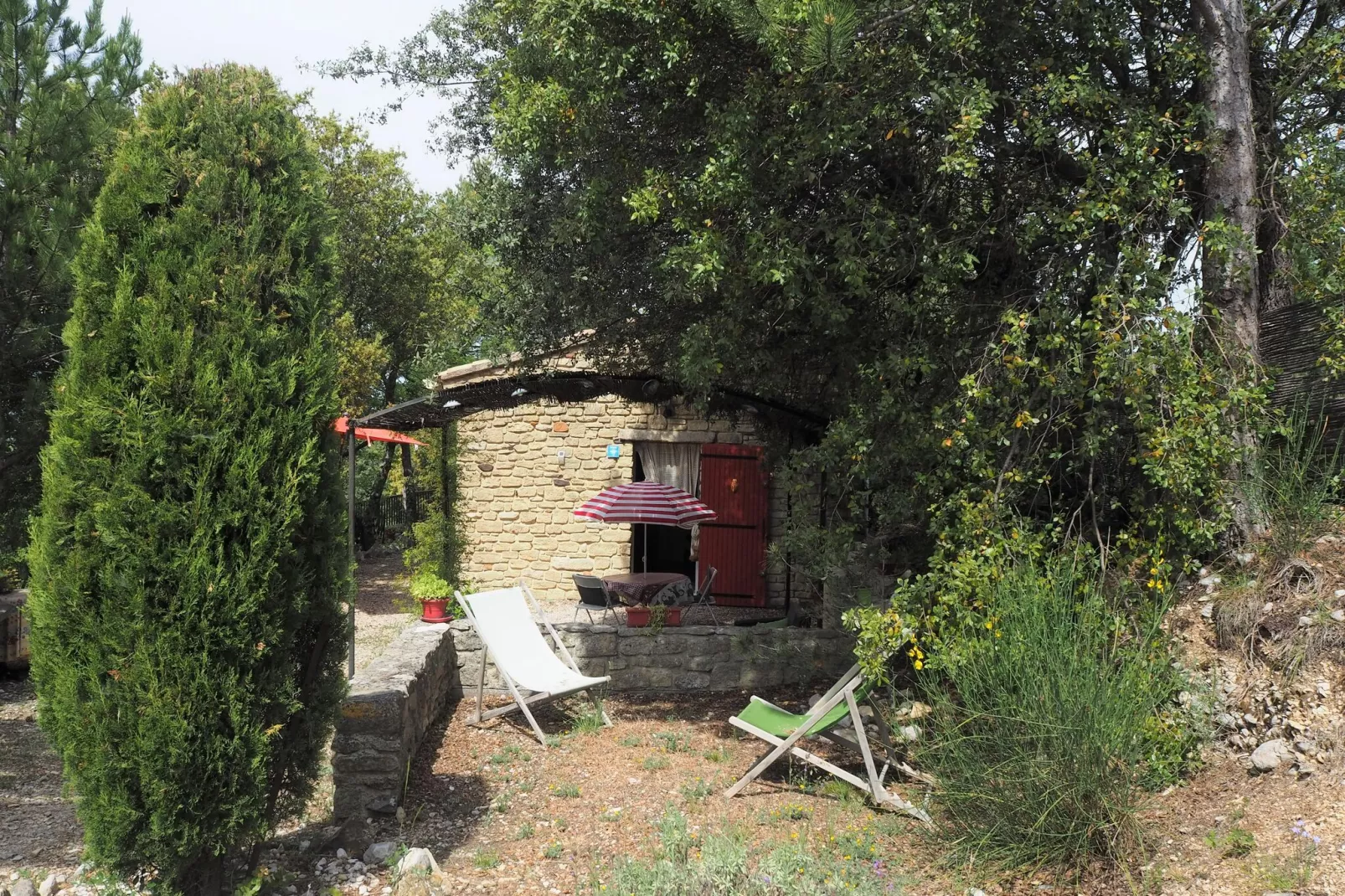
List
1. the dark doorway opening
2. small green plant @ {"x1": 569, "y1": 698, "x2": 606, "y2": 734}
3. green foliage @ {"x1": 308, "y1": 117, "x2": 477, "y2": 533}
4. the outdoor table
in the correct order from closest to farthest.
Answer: small green plant @ {"x1": 569, "y1": 698, "x2": 606, "y2": 734}
the outdoor table
the dark doorway opening
green foliage @ {"x1": 308, "y1": 117, "x2": 477, "y2": 533}

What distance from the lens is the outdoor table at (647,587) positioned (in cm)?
994

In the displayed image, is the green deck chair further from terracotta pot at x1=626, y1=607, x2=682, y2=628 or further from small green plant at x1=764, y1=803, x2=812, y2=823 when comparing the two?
terracotta pot at x1=626, y1=607, x2=682, y2=628

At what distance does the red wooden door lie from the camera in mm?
13234

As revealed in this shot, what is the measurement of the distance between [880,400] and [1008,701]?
2007 mm

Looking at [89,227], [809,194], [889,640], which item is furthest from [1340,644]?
[89,227]

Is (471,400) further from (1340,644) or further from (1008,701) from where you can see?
(1340,644)

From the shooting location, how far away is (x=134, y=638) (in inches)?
131

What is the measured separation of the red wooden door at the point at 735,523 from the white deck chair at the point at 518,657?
5.93 meters

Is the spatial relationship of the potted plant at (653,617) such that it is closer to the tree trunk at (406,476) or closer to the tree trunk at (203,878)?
the tree trunk at (203,878)

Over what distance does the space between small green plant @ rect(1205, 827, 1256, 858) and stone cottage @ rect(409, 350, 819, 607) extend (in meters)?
8.53

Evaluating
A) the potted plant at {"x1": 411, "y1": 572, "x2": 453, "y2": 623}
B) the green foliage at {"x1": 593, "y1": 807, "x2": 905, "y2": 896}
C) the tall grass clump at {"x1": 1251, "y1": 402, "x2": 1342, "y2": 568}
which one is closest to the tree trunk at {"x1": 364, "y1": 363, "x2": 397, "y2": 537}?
the potted plant at {"x1": 411, "y1": 572, "x2": 453, "y2": 623}

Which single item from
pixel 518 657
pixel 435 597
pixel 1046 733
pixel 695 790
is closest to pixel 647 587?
pixel 435 597

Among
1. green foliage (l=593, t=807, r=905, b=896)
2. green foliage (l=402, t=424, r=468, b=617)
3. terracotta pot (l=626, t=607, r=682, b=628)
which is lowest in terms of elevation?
green foliage (l=593, t=807, r=905, b=896)

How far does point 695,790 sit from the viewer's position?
215 inches
